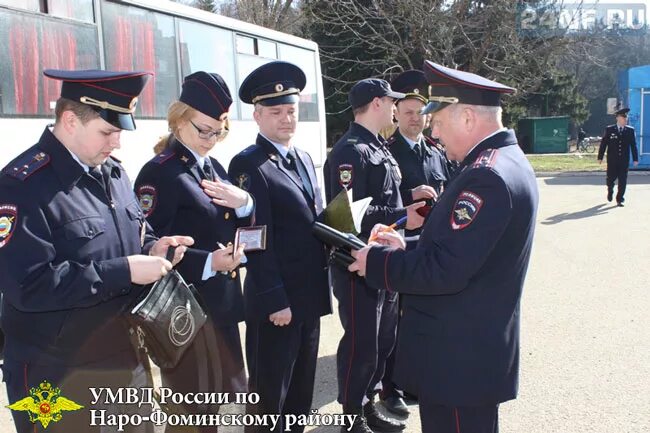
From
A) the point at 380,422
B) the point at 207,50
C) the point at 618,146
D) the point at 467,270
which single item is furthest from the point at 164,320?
the point at 618,146

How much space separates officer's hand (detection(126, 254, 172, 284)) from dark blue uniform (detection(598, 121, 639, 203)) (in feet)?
41.0

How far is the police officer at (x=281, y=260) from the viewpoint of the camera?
3.14 m

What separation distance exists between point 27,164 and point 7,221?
23 centimetres

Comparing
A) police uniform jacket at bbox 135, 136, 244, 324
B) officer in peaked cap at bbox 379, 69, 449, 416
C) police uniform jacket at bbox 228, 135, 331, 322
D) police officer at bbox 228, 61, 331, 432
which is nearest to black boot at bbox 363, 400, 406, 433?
officer in peaked cap at bbox 379, 69, 449, 416

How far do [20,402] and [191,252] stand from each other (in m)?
0.91

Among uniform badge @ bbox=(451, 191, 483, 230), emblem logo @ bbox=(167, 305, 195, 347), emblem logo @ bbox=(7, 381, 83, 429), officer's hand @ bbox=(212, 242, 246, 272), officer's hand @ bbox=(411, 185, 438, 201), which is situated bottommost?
emblem logo @ bbox=(7, 381, 83, 429)

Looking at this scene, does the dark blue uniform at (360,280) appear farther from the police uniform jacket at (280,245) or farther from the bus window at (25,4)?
the bus window at (25,4)

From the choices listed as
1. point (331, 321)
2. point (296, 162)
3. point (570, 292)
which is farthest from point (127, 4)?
point (570, 292)

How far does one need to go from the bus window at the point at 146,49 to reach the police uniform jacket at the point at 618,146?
364 inches

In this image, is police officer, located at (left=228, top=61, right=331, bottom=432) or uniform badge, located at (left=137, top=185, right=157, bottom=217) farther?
police officer, located at (left=228, top=61, right=331, bottom=432)

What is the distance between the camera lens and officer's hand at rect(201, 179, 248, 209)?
9.61 feet

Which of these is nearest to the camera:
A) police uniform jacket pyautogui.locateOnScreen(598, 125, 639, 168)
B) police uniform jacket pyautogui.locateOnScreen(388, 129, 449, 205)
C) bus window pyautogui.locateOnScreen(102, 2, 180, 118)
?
police uniform jacket pyautogui.locateOnScreen(388, 129, 449, 205)

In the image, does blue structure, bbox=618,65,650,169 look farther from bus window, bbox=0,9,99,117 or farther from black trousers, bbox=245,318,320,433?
black trousers, bbox=245,318,320,433

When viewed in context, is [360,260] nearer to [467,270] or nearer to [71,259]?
[467,270]
